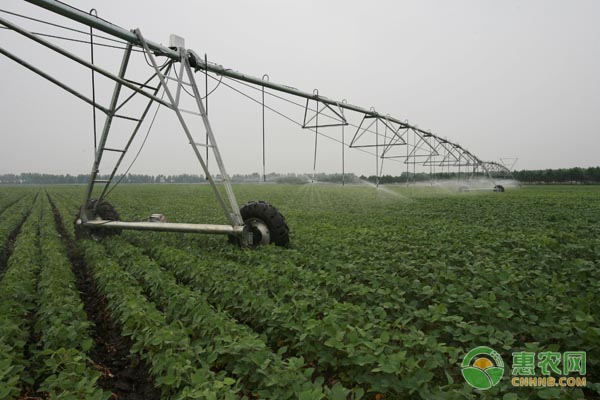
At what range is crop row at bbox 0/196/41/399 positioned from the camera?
2.51 meters

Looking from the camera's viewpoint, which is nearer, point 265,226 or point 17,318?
point 17,318

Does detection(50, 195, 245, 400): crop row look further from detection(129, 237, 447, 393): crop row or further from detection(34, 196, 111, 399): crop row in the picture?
detection(129, 237, 447, 393): crop row

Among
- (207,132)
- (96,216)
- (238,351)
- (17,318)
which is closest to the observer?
(238,351)

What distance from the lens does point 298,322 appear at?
10.6 feet

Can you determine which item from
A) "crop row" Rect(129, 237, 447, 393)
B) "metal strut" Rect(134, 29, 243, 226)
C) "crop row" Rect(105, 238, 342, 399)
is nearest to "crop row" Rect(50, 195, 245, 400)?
"crop row" Rect(105, 238, 342, 399)

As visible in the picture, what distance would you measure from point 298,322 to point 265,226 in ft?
11.5

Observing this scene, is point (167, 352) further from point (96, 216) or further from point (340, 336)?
point (96, 216)

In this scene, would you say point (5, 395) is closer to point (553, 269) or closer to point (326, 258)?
point (326, 258)

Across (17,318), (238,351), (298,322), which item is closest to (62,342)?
(17,318)

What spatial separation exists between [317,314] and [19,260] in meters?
5.92

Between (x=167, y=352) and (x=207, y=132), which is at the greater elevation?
(x=207, y=132)

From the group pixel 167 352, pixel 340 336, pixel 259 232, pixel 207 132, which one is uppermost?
pixel 207 132

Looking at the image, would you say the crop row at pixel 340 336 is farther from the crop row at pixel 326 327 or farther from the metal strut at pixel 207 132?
the metal strut at pixel 207 132

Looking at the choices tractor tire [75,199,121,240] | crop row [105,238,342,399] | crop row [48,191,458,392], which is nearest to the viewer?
crop row [105,238,342,399]
